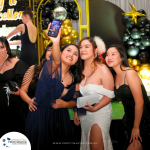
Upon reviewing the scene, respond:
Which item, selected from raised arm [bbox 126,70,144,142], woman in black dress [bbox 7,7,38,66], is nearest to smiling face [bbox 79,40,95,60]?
raised arm [bbox 126,70,144,142]

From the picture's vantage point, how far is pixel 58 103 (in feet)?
5.07

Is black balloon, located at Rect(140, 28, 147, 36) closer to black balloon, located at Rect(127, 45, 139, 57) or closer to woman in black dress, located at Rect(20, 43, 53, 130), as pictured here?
black balloon, located at Rect(127, 45, 139, 57)

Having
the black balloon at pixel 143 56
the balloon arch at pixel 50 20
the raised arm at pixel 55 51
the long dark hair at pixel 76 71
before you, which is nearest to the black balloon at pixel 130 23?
the black balloon at pixel 143 56

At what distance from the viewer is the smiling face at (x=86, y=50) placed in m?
1.67

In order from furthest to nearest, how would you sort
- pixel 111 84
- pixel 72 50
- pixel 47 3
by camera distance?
pixel 47 3 → pixel 111 84 → pixel 72 50

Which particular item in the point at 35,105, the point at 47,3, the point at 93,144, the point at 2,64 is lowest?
the point at 93,144

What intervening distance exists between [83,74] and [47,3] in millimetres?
2971

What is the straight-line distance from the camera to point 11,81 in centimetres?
187

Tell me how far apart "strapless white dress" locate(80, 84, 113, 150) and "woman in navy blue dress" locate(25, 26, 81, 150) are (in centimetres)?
14

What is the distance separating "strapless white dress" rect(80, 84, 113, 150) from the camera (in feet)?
5.37

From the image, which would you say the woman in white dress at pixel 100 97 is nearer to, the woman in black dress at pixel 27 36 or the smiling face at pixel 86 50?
the smiling face at pixel 86 50

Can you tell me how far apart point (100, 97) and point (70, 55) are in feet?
1.60

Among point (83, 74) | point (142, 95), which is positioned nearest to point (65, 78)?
point (83, 74)

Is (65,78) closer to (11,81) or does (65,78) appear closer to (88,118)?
(88,118)
